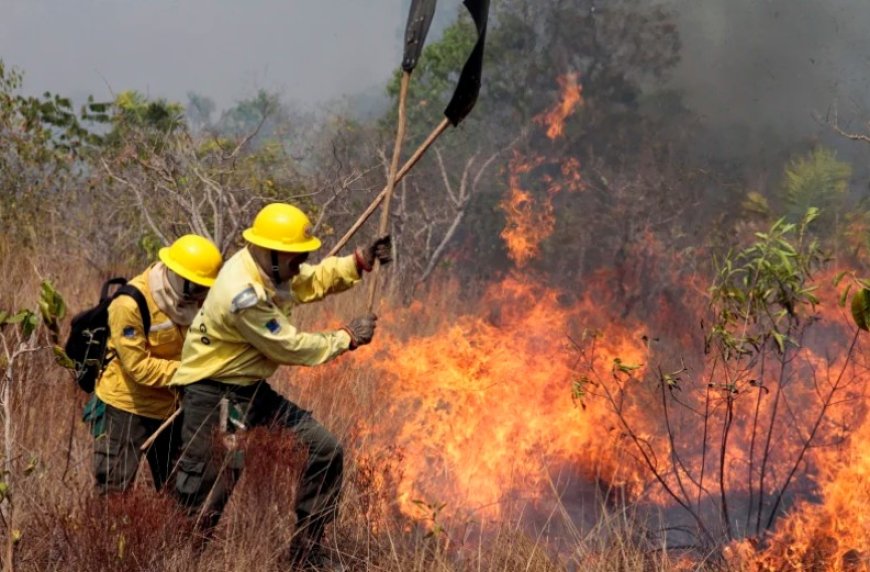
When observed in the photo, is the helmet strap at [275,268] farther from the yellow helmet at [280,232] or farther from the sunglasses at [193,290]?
the sunglasses at [193,290]

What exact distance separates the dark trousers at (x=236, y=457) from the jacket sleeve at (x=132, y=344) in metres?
0.21

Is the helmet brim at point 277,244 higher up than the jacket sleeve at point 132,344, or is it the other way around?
the helmet brim at point 277,244

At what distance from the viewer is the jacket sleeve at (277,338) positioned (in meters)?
3.74

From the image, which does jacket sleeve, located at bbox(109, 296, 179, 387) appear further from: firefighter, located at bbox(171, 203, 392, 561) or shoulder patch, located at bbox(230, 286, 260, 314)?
shoulder patch, located at bbox(230, 286, 260, 314)

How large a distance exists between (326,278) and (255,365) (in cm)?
78

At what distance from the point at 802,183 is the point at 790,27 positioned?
2309mm

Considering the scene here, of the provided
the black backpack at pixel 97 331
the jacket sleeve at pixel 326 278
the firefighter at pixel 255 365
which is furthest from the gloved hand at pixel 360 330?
the black backpack at pixel 97 331

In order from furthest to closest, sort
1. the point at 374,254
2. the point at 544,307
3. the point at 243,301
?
the point at 544,307, the point at 374,254, the point at 243,301

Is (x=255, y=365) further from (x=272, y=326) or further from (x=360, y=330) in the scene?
(x=360, y=330)

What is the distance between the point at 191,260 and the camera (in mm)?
3996

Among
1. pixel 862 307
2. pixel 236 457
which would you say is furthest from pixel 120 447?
pixel 862 307

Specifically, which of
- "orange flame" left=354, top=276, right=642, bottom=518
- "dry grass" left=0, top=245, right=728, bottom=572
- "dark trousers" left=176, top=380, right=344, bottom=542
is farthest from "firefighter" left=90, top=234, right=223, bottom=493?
"orange flame" left=354, top=276, right=642, bottom=518

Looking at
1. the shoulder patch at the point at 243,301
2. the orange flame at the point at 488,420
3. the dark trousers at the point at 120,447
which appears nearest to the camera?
the shoulder patch at the point at 243,301

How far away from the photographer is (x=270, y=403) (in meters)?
4.03
